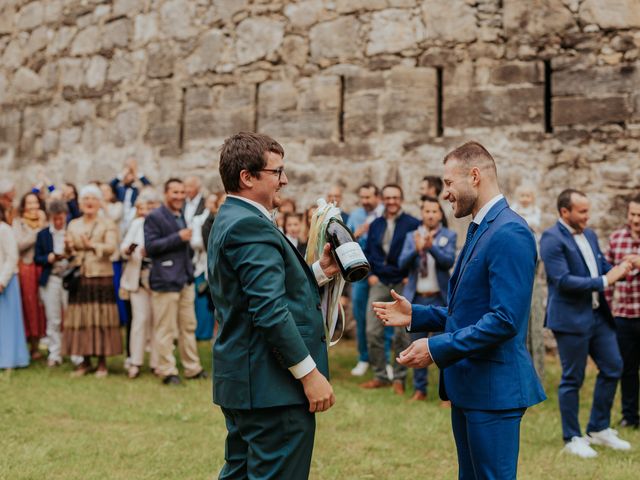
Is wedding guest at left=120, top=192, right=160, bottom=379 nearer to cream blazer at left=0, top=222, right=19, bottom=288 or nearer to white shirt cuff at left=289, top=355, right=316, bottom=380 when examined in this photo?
cream blazer at left=0, top=222, right=19, bottom=288

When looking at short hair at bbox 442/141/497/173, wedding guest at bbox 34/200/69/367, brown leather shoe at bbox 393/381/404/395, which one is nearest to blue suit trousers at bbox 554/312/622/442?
brown leather shoe at bbox 393/381/404/395

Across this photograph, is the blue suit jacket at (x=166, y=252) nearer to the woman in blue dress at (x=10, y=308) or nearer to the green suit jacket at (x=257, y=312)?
the woman in blue dress at (x=10, y=308)

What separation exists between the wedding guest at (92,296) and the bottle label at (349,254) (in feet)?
16.0

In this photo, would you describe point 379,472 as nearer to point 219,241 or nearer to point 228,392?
point 228,392

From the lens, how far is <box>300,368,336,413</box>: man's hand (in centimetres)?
282

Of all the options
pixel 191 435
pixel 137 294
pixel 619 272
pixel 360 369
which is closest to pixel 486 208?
pixel 619 272

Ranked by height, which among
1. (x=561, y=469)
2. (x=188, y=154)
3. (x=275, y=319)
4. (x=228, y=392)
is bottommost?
(x=561, y=469)

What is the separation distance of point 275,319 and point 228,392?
1.24 ft

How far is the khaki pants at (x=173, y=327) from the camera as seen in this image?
7207 millimetres

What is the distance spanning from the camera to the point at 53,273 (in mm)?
8070

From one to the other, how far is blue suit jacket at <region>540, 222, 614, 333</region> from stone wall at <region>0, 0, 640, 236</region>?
252 centimetres

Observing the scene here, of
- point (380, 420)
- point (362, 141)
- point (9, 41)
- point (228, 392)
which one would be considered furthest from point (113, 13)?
point (228, 392)

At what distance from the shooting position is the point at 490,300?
9.47 feet

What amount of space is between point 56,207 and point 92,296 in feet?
3.99
